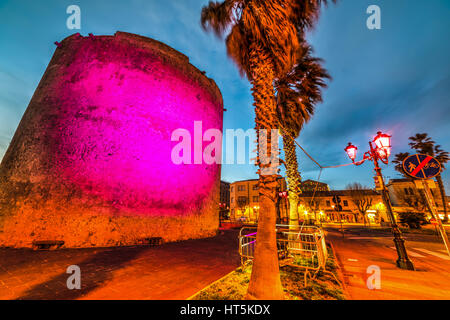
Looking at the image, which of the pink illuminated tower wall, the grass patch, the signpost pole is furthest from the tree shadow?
the signpost pole

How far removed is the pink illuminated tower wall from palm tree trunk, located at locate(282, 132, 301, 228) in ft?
Result: 18.0

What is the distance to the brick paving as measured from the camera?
131 inches


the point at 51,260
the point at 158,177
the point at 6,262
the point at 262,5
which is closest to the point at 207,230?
the point at 158,177

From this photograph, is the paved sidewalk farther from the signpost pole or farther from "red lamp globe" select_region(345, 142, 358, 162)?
"red lamp globe" select_region(345, 142, 358, 162)

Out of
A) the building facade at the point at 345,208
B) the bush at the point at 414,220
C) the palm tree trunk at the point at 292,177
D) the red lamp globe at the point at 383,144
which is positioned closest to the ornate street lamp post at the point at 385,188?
the red lamp globe at the point at 383,144

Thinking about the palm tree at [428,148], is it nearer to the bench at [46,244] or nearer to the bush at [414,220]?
the bush at [414,220]

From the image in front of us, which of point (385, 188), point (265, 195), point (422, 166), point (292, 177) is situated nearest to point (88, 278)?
point (265, 195)

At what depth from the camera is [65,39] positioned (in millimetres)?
10242

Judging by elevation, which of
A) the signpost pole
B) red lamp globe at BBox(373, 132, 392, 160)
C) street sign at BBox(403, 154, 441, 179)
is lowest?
the signpost pole

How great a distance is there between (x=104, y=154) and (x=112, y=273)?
18.6 feet

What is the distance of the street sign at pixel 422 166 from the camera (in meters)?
3.92

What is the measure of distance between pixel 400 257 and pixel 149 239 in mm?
9945
